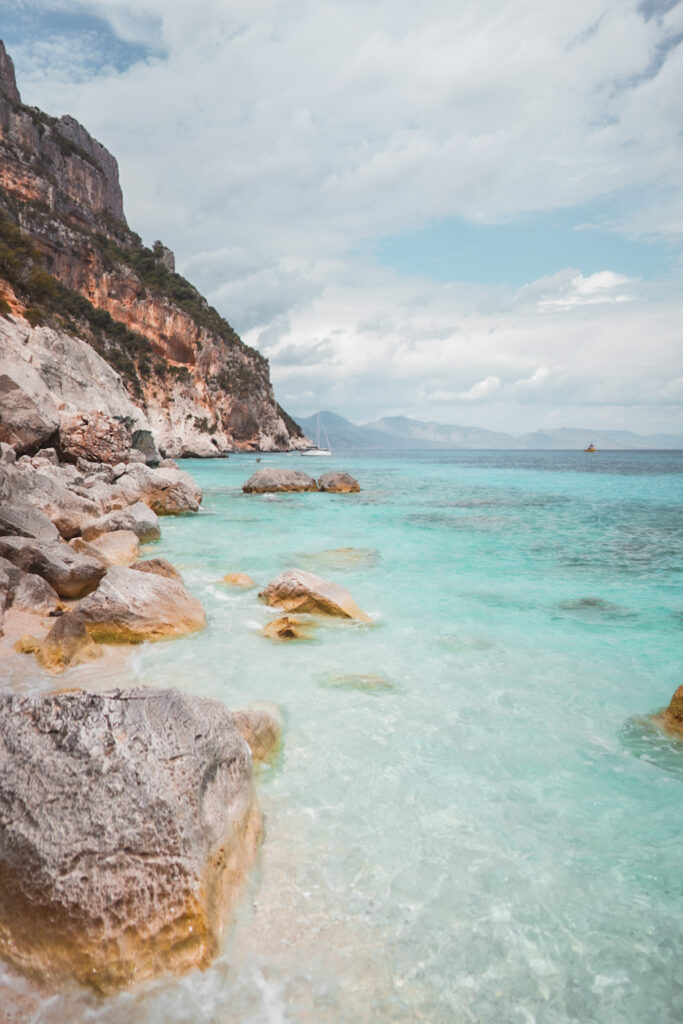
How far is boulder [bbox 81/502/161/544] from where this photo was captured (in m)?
13.1

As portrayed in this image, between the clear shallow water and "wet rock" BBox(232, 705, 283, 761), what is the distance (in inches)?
5.8

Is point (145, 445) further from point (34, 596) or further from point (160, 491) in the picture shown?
point (34, 596)

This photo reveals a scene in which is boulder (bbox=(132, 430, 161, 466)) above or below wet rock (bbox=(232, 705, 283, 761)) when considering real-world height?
above

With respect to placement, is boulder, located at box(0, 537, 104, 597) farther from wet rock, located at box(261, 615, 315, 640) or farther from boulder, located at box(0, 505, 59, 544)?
wet rock, located at box(261, 615, 315, 640)

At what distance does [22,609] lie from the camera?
7.64 m

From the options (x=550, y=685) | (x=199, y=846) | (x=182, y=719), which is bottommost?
(x=550, y=685)

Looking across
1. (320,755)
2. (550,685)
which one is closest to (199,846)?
(320,755)

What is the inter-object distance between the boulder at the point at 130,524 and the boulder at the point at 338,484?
1533cm

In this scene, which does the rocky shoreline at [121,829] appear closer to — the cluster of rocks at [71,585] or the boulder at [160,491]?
the cluster of rocks at [71,585]

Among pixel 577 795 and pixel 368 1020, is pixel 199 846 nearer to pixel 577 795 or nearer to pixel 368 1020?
pixel 368 1020

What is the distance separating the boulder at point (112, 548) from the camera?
10.7m

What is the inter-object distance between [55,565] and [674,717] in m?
8.24

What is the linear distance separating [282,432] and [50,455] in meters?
78.2

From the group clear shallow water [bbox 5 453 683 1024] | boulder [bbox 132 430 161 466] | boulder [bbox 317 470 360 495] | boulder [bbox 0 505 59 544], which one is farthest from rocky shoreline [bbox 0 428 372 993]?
boulder [bbox 132 430 161 466]
